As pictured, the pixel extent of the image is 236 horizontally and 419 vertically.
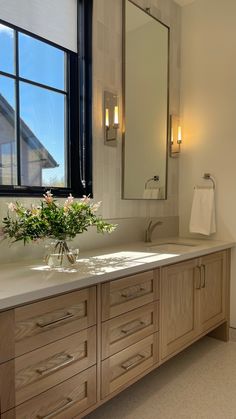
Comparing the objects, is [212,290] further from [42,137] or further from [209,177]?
[42,137]

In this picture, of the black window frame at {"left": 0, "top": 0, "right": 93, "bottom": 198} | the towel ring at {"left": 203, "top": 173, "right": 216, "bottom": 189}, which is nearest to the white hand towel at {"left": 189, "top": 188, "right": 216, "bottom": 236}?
the towel ring at {"left": 203, "top": 173, "right": 216, "bottom": 189}

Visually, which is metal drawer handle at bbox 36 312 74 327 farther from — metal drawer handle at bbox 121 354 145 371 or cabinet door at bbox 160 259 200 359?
cabinet door at bbox 160 259 200 359

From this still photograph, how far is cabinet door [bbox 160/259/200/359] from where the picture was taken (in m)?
1.98

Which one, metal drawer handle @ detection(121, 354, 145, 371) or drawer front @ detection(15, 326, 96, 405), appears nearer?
drawer front @ detection(15, 326, 96, 405)

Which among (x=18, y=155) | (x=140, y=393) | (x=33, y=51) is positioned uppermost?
(x=33, y=51)

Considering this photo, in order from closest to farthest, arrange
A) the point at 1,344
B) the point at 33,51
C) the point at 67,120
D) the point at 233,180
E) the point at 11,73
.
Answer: the point at 1,344 → the point at 11,73 → the point at 33,51 → the point at 67,120 → the point at 233,180

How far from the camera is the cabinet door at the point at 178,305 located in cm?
198

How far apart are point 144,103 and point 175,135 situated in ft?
1.55

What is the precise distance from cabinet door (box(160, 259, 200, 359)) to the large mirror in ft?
2.52

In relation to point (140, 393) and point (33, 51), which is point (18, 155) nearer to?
point (33, 51)

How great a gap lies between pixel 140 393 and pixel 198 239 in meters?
1.39

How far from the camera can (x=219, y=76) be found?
2777 millimetres

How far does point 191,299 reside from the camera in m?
2.23

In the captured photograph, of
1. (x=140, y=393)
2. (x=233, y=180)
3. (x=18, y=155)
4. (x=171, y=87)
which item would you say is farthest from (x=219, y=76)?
(x=140, y=393)
